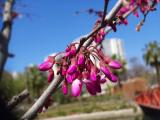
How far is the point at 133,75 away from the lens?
97562 millimetres

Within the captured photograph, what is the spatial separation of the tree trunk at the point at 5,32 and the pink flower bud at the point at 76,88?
391 cm

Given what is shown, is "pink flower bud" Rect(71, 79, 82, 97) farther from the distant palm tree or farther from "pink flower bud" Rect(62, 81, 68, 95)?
the distant palm tree

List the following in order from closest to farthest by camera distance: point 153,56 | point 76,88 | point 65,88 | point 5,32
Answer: point 76,88 < point 65,88 < point 5,32 < point 153,56

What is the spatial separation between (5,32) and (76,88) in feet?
15.5

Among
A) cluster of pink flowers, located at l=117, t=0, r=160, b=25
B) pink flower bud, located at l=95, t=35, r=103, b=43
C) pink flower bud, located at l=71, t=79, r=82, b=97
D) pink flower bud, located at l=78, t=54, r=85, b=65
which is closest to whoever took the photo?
pink flower bud, located at l=71, t=79, r=82, b=97

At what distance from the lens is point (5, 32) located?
632 centimetres

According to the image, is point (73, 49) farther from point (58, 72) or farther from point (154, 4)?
point (154, 4)

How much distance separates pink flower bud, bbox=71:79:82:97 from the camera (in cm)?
168

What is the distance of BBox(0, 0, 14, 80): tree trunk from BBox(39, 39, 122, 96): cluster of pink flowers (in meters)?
3.78

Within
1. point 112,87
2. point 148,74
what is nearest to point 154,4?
point 112,87

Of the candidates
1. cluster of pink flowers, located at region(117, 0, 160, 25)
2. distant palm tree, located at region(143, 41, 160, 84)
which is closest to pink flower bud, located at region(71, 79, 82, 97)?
cluster of pink flowers, located at region(117, 0, 160, 25)

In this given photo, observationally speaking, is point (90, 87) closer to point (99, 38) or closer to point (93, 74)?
point (93, 74)

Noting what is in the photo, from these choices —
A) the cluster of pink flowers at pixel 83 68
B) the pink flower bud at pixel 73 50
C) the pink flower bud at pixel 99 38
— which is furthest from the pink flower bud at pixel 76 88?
the pink flower bud at pixel 99 38

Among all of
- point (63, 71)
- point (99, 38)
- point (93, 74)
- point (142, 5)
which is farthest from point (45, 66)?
point (142, 5)
